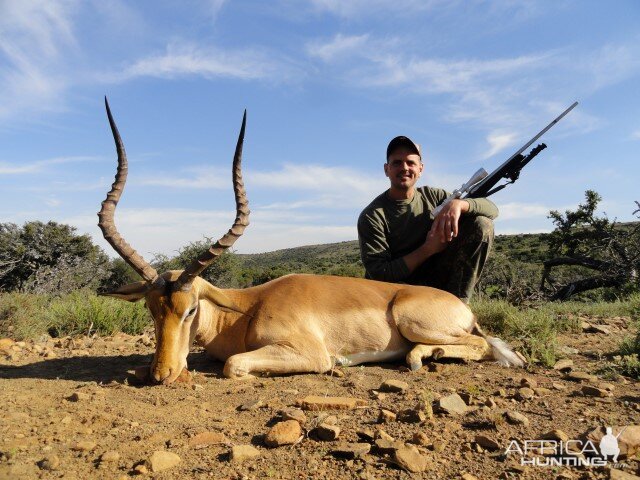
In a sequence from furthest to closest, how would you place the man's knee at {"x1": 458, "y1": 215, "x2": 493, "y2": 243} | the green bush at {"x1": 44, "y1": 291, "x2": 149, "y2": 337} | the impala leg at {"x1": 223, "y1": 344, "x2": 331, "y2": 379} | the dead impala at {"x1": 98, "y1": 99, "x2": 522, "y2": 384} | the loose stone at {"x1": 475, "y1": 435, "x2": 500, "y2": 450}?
the green bush at {"x1": 44, "y1": 291, "x2": 149, "y2": 337} < the man's knee at {"x1": 458, "y1": 215, "x2": 493, "y2": 243} < the dead impala at {"x1": 98, "y1": 99, "x2": 522, "y2": 384} < the impala leg at {"x1": 223, "y1": 344, "x2": 331, "y2": 379} < the loose stone at {"x1": 475, "y1": 435, "x2": 500, "y2": 450}

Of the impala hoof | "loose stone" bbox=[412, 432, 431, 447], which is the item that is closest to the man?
the impala hoof

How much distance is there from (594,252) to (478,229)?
407 inches

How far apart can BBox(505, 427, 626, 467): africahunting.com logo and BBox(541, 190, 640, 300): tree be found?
11.0 meters

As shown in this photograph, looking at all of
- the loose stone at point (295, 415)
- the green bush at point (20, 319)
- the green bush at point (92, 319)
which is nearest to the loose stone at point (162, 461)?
the loose stone at point (295, 415)

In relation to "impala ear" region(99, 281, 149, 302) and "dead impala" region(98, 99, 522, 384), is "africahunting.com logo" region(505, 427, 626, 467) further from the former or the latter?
"impala ear" region(99, 281, 149, 302)

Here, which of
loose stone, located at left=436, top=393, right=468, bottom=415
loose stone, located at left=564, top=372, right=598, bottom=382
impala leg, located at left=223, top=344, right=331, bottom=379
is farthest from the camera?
impala leg, located at left=223, top=344, right=331, bottom=379

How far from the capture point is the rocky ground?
241 centimetres

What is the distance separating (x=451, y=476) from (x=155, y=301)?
309 cm

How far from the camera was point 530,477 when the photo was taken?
229cm

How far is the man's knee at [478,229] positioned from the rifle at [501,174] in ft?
2.33

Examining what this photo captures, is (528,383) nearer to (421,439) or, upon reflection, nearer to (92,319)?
(421,439)

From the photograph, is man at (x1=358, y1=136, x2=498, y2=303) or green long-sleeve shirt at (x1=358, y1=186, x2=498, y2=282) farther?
green long-sleeve shirt at (x1=358, y1=186, x2=498, y2=282)

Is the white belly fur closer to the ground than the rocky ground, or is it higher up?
closer to the ground

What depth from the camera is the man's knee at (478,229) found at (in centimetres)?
624
